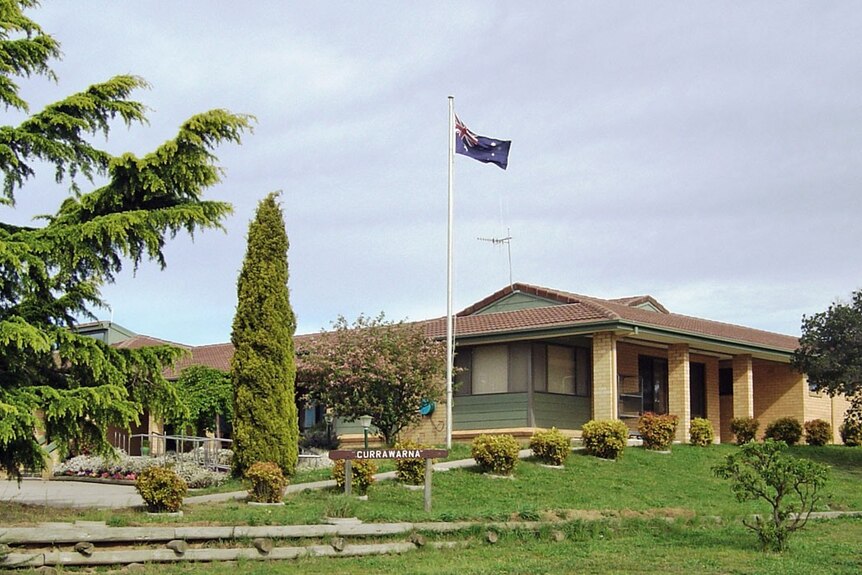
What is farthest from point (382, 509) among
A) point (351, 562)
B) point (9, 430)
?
point (9, 430)

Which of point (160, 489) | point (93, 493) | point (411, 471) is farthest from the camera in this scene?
point (93, 493)

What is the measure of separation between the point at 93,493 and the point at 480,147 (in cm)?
1098

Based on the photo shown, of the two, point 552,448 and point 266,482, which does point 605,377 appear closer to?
point 552,448

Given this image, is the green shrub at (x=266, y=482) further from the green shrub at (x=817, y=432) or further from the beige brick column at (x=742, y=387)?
the green shrub at (x=817, y=432)

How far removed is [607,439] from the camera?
74.5ft

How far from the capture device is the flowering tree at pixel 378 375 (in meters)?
24.6

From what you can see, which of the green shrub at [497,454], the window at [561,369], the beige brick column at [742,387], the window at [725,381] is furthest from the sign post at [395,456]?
the window at [725,381]

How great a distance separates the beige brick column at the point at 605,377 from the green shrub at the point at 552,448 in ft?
13.0

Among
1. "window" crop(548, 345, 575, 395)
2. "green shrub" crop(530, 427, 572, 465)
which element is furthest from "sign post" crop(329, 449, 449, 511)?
"window" crop(548, 345, 575, 395)

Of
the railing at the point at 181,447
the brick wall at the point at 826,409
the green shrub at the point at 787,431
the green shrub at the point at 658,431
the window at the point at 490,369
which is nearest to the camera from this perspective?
the railing at the point at 181,447

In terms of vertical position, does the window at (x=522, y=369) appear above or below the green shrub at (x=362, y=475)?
above

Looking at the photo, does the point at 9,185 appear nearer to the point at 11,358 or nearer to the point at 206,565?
the point at 11,358

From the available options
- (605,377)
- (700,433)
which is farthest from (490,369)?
(700,433)

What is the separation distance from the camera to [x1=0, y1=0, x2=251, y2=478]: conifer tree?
15.2 m
